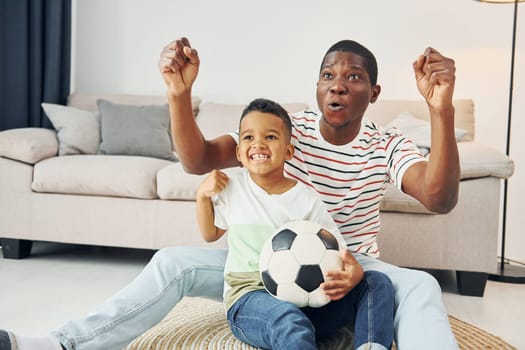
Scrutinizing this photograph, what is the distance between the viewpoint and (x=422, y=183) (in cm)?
149

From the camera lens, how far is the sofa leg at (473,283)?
2.51 metres

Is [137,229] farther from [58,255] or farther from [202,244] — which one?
[58,255]

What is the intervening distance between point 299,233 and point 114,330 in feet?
1.56

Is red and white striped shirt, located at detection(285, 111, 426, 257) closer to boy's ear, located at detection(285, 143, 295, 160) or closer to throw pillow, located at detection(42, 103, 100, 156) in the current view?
boy's ear, located at detection(285, 143, 295, 160)

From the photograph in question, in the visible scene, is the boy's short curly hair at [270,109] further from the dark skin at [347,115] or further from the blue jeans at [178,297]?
the blue jeans at [178,297]

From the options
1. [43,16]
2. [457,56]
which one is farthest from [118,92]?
[457,56]

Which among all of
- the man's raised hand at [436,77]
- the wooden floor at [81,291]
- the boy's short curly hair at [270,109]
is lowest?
the wooden floor at [81,291]

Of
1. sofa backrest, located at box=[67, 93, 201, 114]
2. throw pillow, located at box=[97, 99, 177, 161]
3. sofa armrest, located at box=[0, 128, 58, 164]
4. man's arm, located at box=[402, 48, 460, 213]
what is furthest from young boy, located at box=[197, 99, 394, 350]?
sofa backrest, located at box=[67, 93, 201, 114]

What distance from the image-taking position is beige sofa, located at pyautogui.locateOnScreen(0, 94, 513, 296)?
8.19 ft

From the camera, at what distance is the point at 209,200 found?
155 centimetres

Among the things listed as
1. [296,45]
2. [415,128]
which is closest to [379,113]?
[415,128]

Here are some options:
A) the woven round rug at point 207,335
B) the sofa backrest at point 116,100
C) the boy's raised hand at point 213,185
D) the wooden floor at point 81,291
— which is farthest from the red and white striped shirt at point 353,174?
the sofa backrest at point 116,100

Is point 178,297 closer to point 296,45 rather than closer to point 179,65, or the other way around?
point 179,65

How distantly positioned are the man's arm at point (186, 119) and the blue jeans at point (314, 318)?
1.33ft
